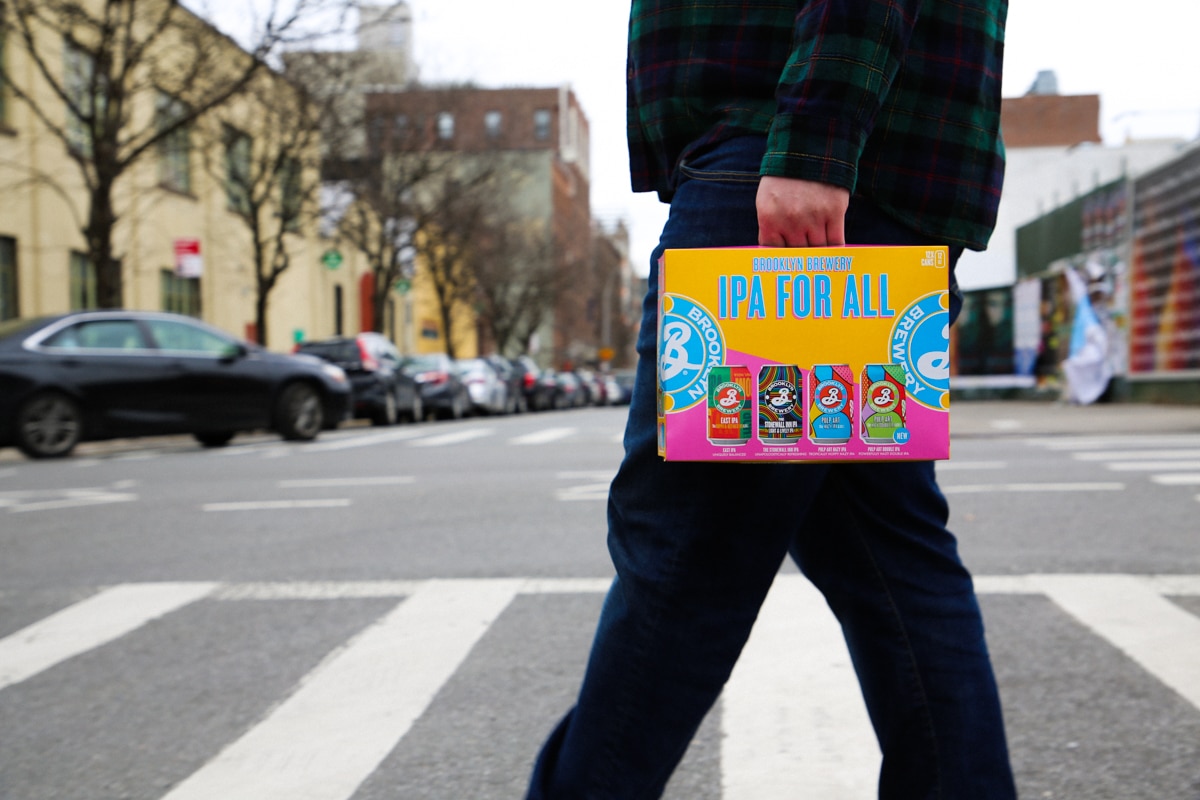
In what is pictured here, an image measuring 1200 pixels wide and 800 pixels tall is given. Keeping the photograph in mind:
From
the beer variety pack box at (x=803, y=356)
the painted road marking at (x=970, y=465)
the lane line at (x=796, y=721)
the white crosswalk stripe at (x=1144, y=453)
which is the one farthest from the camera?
the painted road marking at (x=970, y=465)

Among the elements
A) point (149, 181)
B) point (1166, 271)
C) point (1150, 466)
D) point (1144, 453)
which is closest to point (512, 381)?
point (149, 181)

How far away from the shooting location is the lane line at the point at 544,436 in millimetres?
13938

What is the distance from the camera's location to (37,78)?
71.7 ft

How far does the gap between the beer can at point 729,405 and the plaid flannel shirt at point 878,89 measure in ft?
0.96

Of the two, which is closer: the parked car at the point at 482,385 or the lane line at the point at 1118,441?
the lane line at the point at 1118,441

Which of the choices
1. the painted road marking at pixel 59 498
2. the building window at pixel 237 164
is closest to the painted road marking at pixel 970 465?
the painted road marking at pixel 59 498

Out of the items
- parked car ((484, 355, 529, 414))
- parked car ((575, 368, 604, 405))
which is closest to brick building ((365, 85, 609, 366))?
parked car ((575, 368, 604, 405))

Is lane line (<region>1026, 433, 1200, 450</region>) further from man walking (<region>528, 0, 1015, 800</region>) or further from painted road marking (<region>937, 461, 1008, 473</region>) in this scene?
man walking (<region>528, 0, 1015, 800</region>)

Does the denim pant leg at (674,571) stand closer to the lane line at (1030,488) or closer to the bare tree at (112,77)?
the lane line at (1030,488)

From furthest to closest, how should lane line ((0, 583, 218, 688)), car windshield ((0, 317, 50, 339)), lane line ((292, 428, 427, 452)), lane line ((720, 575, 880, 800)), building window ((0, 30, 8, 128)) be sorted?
building window ((0, 30, 8, 128))
lane line ((292, 428, 427, 452))
car windshield ((0, 317, 50, 339))
lane line ((0, 583, 218, 688))
lane line ((720, 575, 880, 800))

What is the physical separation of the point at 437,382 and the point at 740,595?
22510 millimetres

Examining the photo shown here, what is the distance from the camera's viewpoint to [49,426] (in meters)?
12.2

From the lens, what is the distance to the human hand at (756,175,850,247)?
1.66 meters

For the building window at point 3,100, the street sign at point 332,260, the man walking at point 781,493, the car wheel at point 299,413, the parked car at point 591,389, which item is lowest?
the parked car at point 591,389
